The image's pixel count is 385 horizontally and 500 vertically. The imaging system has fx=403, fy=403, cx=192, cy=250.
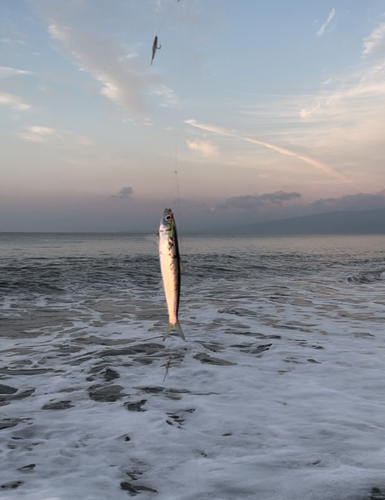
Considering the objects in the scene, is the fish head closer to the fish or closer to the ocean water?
the fish

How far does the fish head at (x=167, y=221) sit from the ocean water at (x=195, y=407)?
14cm

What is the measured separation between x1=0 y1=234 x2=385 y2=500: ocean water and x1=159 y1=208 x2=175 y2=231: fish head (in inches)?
5.4

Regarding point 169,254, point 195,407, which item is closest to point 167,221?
point 169,254

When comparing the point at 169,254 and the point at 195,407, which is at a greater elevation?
the point at 169,254

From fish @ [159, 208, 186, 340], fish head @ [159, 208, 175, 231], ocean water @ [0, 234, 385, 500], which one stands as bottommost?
ocean water @ [0, 234, 385, 500]

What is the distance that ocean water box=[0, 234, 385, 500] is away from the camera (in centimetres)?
436

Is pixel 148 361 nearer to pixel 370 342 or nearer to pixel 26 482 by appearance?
pixel 26 482

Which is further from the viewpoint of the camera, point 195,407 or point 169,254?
point 195,407

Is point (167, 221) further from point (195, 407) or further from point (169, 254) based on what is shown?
point (195, 407)

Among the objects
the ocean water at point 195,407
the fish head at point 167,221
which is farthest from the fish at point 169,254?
the ocean water at point 195,407

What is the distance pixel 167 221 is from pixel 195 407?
457 cm

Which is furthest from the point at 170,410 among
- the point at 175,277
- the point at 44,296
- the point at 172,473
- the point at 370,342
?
the point at 44,296

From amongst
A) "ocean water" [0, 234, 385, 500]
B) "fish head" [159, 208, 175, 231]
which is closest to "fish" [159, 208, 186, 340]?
"fish head" [159, 208, 175, 231]

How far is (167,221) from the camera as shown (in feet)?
8.38
